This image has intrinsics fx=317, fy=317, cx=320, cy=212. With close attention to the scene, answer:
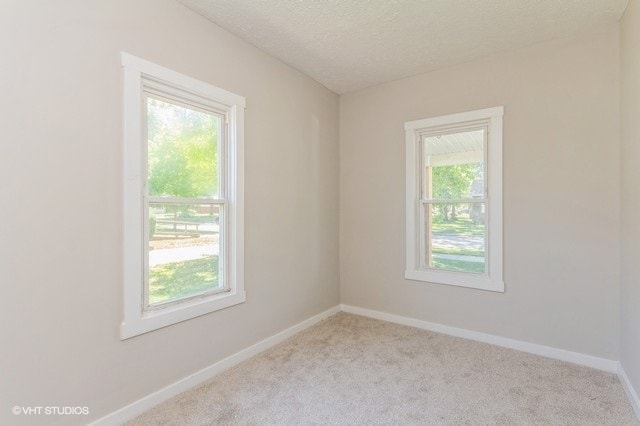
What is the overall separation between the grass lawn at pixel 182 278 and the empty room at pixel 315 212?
2 centimetres

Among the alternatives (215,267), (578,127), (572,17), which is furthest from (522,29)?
(215,267)

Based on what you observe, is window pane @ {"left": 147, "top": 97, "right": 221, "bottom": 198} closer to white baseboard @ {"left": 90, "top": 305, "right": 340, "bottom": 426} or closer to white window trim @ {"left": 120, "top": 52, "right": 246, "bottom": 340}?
white window trim @ {"left": 120, "top": 52, "right": 246, "bottom": 340}

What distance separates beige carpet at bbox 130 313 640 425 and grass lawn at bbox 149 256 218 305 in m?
0.66

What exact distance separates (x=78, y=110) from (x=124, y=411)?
1.70m

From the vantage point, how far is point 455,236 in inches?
125

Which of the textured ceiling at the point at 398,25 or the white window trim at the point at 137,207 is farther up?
the textured ceiling at the point at 398,25

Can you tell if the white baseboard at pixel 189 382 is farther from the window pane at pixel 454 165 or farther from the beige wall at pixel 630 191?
the beige wall at pixel 630 191

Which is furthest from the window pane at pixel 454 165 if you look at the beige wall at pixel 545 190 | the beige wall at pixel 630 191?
the beige wall at pixel 630 191

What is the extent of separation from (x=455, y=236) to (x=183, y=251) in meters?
2.50

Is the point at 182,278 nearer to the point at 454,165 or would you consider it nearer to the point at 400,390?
the point at 400,390

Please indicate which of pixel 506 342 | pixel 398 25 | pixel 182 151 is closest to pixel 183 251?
pixel 182 151

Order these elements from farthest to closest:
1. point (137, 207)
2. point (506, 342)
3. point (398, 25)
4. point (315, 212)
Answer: point (315, 212), point (506, 342), point (398, 25), point (137, 207)

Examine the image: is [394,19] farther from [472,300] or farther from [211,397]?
[211,397]

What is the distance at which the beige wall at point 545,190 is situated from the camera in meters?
2.42
